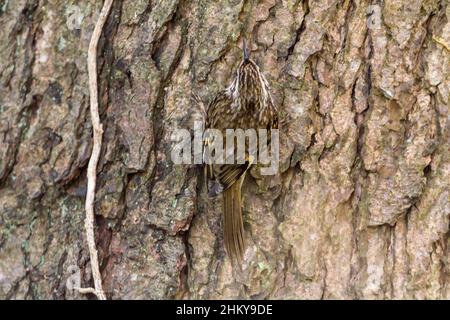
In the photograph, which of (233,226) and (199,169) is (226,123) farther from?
(233,226)

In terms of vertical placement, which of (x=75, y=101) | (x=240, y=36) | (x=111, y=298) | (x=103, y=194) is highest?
(x=240, y=36)

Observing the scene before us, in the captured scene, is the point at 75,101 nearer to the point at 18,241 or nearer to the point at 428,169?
the point at 18,241

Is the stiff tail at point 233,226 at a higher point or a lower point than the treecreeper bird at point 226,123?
lower

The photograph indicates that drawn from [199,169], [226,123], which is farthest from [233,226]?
[226,123]

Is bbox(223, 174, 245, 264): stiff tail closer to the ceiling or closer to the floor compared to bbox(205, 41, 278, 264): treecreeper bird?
closer to the floor

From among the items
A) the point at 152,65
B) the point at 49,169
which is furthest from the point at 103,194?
the point at 152,65
